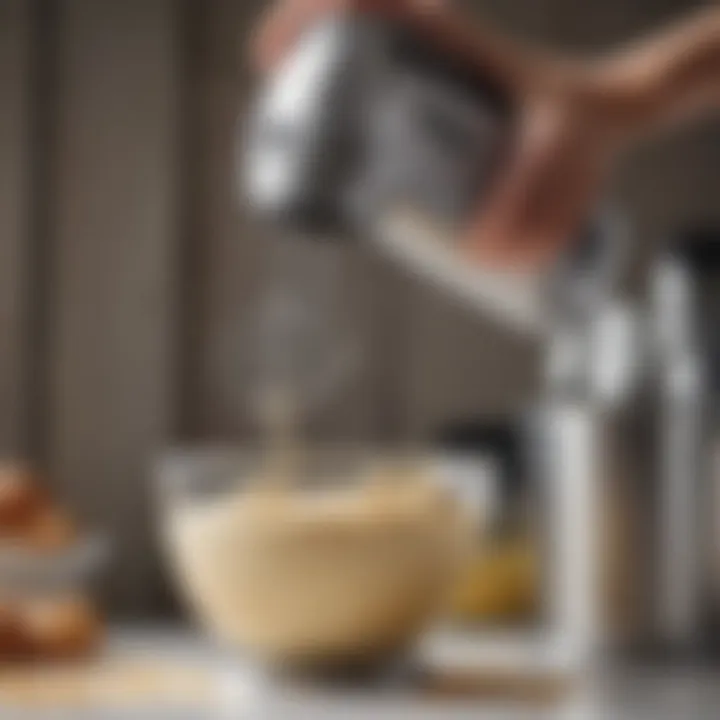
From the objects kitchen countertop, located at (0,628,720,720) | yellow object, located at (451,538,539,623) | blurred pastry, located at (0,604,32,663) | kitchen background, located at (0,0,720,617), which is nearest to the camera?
kitchen countertop, located at (0,628,720,720)

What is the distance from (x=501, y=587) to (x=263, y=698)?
37cm

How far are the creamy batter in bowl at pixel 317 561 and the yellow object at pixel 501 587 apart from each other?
9.4 inches

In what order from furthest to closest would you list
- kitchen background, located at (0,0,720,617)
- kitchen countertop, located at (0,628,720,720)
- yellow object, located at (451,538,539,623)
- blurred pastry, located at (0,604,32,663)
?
kitchen background, located at (0,0,720,617), yellow object, located at (451,538,539,623), blurred pastry, located at (0,604,32,663), kitchen countertop, located at (0,628,720,720)

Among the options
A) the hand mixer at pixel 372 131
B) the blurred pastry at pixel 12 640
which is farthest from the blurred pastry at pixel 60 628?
the hand mixer at pixel 372 131

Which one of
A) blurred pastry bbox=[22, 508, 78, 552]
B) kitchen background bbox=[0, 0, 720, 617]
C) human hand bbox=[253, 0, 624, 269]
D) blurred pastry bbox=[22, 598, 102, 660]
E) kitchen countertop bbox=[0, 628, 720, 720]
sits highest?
kitchen background bbox=[0, 0, 720, 617]

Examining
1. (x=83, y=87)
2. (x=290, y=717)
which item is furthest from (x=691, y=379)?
(x=83, y=87)

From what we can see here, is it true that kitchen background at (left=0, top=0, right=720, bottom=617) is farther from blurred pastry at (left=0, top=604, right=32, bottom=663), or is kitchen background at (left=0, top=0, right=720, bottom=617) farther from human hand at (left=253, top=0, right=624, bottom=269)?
human hand at (left=253, top=0, right=624, bottom=269)

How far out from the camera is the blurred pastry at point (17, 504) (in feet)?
3.03

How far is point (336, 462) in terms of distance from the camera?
89 centimetres

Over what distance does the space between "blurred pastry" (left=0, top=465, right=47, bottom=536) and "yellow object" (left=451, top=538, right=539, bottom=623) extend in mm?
279

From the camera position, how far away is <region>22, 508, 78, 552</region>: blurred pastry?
92 centimetres

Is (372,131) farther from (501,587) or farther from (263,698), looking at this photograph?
(501,587)

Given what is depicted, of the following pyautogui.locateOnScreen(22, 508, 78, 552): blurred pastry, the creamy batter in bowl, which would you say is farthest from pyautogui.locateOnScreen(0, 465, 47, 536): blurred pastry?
the creamy batter in bowl

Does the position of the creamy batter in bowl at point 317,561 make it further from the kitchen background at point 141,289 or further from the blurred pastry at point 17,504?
the kitchen background at point 141,289
